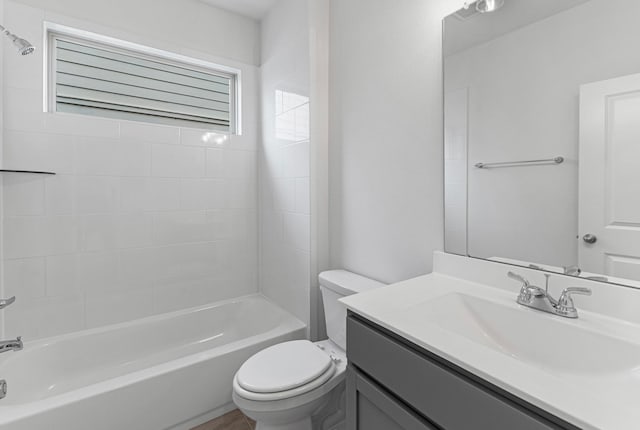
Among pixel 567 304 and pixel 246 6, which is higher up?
pixel 246 6

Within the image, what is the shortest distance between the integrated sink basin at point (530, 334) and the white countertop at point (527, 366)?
1cm

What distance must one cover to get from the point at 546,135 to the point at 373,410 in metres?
1.00

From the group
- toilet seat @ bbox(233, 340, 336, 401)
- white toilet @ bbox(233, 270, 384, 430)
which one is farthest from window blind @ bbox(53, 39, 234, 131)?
toilet seat @ bbox(233, 340, 336, 401)

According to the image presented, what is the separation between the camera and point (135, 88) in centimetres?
204

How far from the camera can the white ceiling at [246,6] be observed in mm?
2137

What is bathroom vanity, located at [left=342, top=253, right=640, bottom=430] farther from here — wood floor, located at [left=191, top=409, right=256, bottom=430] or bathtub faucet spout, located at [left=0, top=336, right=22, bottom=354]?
bathtub faucet spout, located at [left=0, top=336, right=22, bottom=354]

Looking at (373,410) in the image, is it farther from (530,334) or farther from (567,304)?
(567,304)

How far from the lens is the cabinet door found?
75 centimetres

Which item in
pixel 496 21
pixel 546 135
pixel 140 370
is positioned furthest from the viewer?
pixel 140 370

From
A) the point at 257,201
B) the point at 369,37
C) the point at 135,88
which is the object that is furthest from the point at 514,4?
the point at 135,88

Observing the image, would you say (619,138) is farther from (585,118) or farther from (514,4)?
(514,4)

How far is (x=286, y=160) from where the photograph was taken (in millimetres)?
2072

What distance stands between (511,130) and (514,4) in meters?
0.44

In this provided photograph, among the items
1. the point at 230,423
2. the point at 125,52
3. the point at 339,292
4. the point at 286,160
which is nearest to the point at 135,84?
the point at 125,52
